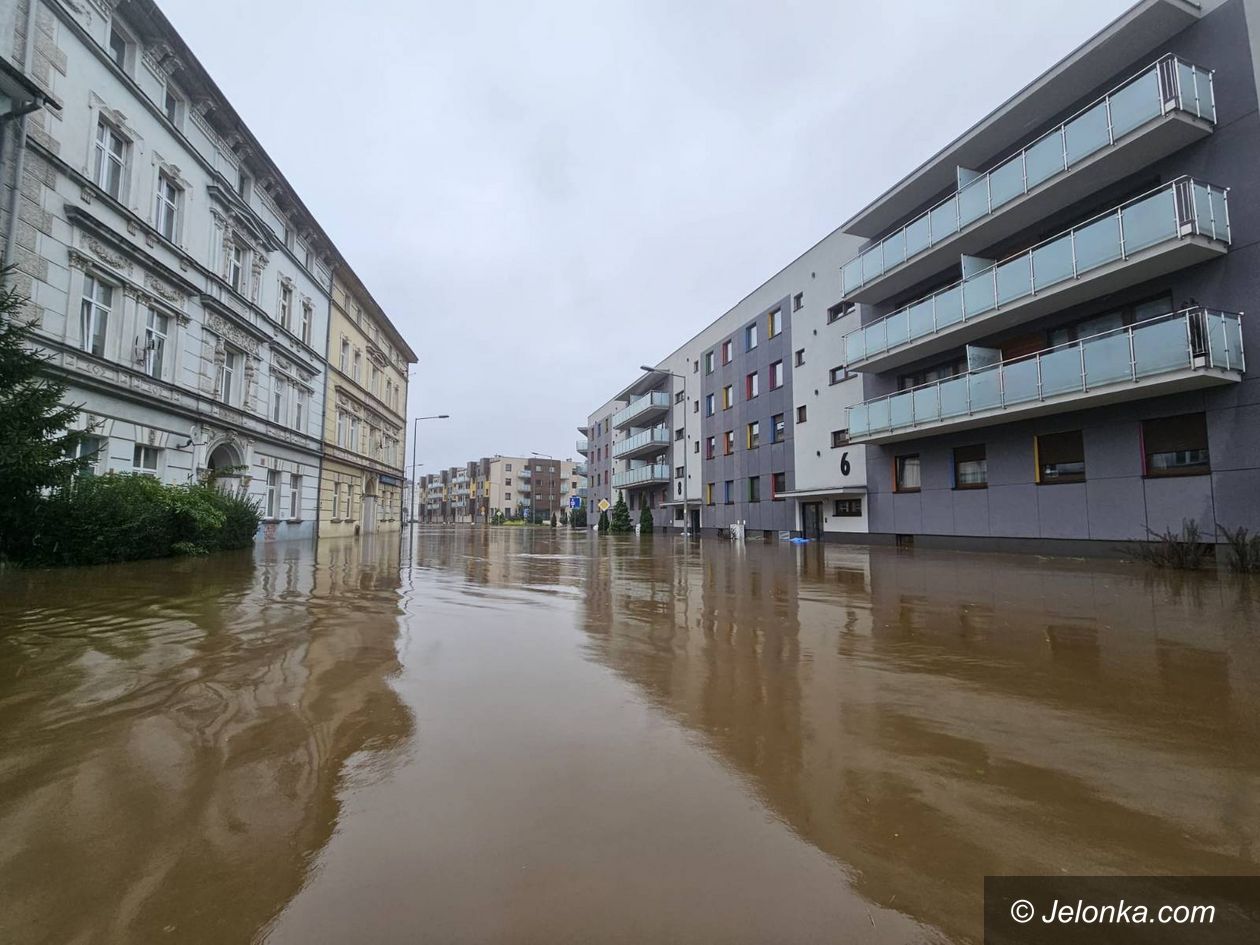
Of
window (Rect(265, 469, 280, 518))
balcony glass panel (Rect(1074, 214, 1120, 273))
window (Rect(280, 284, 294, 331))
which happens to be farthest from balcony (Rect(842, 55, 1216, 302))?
window (Rect(265, 469, 280, 518))

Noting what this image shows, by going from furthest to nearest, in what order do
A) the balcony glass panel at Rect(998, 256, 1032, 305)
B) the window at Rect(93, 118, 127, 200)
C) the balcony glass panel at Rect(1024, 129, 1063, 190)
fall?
the balcony glass panel at Rect(998, 256, 1032, 305) < the balcony glass panel at Rect(1024, 129, 1063, 190) < the window at Rect(93, 118, 127, 200)

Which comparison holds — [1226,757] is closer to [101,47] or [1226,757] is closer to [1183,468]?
[1183,468]

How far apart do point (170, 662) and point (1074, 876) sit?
536 centimetres

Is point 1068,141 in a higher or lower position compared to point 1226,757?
higher

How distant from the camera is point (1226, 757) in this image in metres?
2.89

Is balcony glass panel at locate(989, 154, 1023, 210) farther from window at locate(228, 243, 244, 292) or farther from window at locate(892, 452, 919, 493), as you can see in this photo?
window at locate(228, 243, 244, 292)

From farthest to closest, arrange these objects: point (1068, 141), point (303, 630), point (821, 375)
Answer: point (821, 375) → point (1068, 141) → point (303, 630)

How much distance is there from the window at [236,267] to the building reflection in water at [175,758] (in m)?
16.8

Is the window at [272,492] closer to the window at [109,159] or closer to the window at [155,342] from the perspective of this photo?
the window at [155,342]

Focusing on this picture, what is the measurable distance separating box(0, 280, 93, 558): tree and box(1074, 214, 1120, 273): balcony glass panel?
19.5 m

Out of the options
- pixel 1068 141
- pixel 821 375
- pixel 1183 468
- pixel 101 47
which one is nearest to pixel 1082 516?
pixel 1183 468

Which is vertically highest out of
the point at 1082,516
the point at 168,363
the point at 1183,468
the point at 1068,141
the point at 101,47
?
the point at 101,47

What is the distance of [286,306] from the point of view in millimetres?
23797

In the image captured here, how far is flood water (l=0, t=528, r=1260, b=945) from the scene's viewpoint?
180cm
